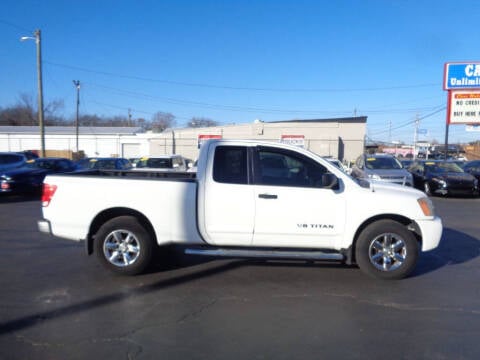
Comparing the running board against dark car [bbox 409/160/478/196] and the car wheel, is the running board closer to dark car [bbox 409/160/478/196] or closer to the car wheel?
dark car [bbox 409/160/478/196]

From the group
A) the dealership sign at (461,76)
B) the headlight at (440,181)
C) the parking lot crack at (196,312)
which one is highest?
the dealership sign at (461,76)

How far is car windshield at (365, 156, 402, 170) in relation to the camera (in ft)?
50.8

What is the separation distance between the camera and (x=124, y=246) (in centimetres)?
508

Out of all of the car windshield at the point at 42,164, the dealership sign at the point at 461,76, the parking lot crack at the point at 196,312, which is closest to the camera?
the parking lot crack at the point at 196,312

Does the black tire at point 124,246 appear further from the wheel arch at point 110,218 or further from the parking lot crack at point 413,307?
the parking lot crack at point 413,307

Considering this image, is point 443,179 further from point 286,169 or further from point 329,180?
point 286,169

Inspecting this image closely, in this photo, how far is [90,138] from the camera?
4603 cm

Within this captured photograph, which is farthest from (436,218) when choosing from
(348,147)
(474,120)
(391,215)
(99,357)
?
(348,147)

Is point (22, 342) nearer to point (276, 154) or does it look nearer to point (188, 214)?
point (188, 214)

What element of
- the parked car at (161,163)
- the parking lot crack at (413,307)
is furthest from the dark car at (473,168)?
the parking lot crack at (413,307)

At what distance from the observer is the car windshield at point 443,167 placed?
15789mm

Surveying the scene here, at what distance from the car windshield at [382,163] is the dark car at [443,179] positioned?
142 cm

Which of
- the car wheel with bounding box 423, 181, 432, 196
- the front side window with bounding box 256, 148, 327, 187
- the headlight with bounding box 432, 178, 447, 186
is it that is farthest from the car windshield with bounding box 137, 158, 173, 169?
the front side window with bounding box 256, 148, 327, 187

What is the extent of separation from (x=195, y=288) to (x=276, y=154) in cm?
214
